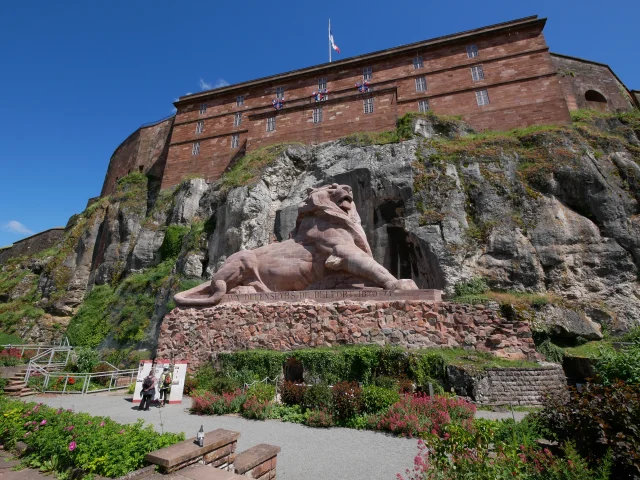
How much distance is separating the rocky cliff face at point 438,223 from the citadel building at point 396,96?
3.09 metres

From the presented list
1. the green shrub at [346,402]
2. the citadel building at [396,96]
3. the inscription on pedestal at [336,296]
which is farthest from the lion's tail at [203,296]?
the citadel building at [396,96]

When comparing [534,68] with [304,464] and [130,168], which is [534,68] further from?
[130,168]

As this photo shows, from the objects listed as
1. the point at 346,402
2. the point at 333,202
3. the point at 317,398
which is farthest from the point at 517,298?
the point at 317,398

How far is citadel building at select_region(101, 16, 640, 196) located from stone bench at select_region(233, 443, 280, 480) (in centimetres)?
2633

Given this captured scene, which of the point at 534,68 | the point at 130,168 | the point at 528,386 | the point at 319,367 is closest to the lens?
the point at 528,386

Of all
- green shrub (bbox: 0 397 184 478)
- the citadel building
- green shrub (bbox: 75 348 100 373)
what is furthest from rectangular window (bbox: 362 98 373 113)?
green shrub (bbox: 0 397 184 478)

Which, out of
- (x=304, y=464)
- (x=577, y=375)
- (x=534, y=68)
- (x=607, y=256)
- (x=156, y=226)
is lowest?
(x=304, y=464)

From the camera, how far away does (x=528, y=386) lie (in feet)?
27.3

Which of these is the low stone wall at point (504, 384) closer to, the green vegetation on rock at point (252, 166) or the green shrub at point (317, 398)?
the green shrub at point (317, 398)

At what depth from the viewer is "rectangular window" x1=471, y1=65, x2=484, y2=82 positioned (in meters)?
Result: 29.1

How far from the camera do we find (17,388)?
36.8ft

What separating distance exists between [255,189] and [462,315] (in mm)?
17586

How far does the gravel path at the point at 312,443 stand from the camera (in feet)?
16.3

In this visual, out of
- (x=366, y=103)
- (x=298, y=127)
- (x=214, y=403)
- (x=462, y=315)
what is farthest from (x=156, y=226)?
(x=462, y=315)
